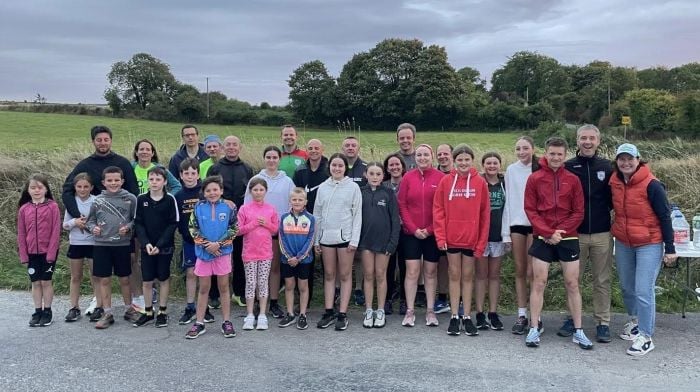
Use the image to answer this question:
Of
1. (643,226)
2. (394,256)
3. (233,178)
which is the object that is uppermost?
(233,178)

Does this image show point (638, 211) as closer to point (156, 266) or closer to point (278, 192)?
point (278, 192)

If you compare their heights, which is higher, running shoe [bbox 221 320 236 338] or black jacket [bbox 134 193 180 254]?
black jacket [bbox 134 193 180 254]

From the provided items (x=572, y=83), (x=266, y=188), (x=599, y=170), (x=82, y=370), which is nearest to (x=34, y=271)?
(x=82, y=370)

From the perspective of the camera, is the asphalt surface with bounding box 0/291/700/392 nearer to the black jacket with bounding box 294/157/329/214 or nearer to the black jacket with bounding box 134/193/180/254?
the black jacket with bounding box 134/193/180/254

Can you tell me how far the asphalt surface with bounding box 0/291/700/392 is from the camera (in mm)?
4070

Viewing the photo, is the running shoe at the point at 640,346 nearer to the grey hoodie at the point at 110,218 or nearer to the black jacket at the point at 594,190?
the black jacket at the point at 594,190

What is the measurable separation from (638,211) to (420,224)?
2075 millimetres

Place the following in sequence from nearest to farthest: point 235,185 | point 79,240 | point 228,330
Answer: point 228,330, point 79,240, point 235,185

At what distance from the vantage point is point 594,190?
5.05 meters

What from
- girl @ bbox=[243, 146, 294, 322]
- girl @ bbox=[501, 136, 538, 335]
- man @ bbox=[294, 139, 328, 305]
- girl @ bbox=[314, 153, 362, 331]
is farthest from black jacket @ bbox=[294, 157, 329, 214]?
girl @ bbox=[501, 136, 538, 335]

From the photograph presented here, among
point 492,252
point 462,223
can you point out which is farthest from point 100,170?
point 492,252

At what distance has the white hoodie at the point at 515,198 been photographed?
5.31 m

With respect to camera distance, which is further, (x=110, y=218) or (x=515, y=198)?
(x=110, y=218)

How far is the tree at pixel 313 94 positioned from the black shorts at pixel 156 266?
42004mm
